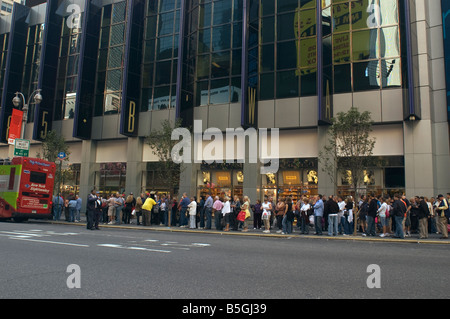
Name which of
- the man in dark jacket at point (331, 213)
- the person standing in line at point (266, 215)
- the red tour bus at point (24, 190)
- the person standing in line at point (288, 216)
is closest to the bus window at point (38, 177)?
the red tour bus at point (24, 190)

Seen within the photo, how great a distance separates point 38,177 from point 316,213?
15.6 metres

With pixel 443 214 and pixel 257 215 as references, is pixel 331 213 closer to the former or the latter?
pixel 443 214

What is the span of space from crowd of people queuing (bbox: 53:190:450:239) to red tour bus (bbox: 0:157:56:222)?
198cm

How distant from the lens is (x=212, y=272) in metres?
7.61

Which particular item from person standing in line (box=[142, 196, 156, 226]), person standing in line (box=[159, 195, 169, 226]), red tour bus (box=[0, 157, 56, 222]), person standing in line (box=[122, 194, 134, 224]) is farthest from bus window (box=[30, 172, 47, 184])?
person standing in line (box=[159, 195, 169, 226])

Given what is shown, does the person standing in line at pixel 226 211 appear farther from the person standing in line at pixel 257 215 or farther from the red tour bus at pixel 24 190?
the red tour bus at pixel 24 190

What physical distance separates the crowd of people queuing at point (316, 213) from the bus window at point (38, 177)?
2.26 m

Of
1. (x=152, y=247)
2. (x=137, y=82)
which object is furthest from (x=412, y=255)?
(x=137, y=82)

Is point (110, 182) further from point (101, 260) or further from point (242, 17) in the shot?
point (101, 260)

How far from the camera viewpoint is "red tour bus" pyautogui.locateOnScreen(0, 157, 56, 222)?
20.6 m

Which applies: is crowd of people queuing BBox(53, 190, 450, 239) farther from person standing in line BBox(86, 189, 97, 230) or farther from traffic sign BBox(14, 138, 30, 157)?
traffic sign BBox(14, 138, 30, 157)

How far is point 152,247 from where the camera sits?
38.3 ft

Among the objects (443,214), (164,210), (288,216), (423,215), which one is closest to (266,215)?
(288,216)

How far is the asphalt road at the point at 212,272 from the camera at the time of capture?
19.2ft
